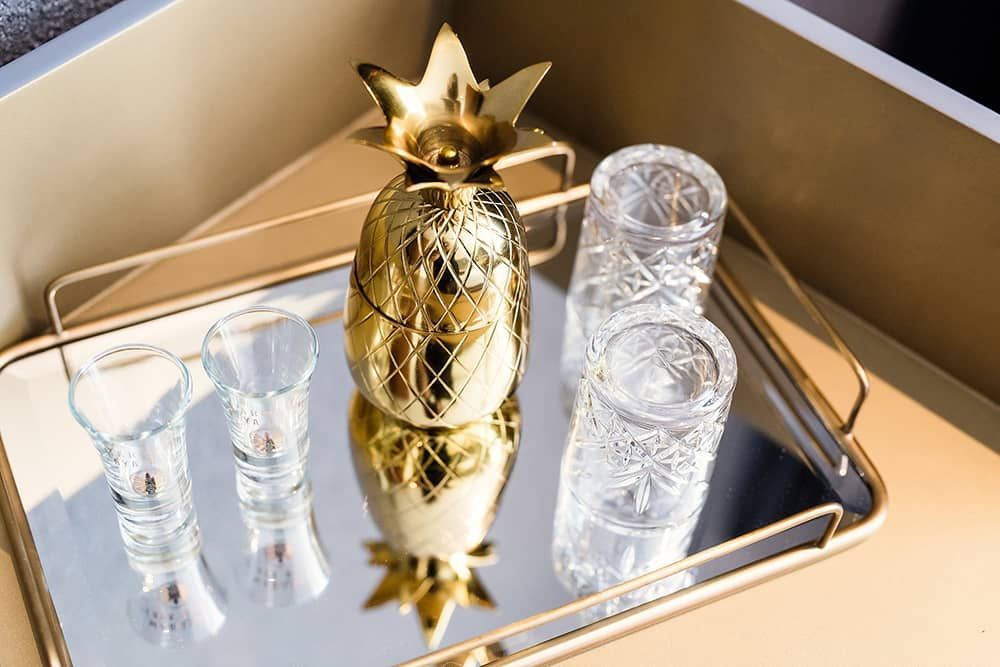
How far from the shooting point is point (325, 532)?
659 mm

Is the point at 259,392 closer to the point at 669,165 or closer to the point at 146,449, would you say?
the point at 146,449

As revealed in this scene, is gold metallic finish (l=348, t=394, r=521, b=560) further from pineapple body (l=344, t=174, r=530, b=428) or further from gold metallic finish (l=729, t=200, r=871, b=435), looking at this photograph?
gold metallic finish (l=729, t=200, r=871, b=435)

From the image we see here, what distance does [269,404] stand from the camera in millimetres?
628

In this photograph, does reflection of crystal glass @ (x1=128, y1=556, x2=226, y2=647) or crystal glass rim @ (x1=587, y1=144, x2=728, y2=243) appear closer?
reflection of crystal glass @ (x1=128, y1=556, x2=226, y2=647)

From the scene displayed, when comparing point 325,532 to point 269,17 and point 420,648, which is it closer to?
point 420,648

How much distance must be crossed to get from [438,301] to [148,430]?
167mm

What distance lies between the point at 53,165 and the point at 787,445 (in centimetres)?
46

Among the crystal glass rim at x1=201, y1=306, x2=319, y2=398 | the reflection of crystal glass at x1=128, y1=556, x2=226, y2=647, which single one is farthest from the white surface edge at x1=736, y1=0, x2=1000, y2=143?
the reflection of crystal glass at x1=128, y1=556, x2=226, y2=647

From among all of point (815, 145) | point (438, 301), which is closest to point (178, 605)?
point (438, 301)

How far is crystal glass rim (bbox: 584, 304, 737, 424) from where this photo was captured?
61 cm

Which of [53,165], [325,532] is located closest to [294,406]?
[325,532]

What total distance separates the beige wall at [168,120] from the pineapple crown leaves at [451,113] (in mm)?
185

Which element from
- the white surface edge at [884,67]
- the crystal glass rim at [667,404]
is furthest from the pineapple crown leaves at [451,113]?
the white surface edge at [884,67]

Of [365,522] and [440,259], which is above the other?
[440,259]
